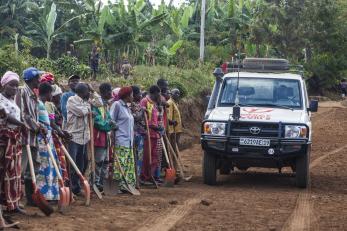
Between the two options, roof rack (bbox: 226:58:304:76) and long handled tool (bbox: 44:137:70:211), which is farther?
roof rack (bbox: 226:58:304:76)

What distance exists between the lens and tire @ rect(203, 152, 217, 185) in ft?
41.4

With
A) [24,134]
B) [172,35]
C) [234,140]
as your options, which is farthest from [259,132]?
[172,35]

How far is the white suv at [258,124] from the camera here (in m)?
12.2

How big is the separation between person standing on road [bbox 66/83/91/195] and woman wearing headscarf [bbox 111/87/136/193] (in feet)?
3.43

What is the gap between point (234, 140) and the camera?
12273mm

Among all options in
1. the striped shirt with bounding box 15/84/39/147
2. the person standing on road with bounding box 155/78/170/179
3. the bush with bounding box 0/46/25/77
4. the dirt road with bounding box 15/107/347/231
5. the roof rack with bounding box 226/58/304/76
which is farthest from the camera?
the bush with bounding box 0/46/25/77

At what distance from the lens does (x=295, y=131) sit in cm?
1213

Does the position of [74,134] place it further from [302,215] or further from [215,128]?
[302,215]

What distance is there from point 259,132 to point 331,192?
61.8 inches

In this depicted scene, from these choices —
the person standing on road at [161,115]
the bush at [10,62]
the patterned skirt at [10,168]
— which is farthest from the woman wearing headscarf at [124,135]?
the bush at [10,62]

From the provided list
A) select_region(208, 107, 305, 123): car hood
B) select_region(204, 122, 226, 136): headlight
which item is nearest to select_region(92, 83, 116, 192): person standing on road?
select_region(204, 122, 226, 136): headlight

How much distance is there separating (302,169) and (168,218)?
405 cm

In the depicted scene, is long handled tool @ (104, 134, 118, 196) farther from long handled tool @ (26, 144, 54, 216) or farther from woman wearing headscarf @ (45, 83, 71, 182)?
long handled tool @ (26, 144, 54, 216)

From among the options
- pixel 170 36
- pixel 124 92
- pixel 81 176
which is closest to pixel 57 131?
pixel 81 176
